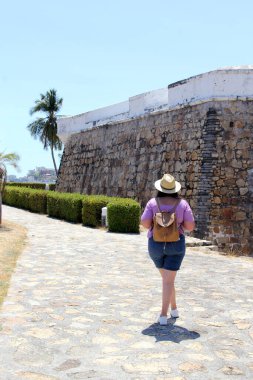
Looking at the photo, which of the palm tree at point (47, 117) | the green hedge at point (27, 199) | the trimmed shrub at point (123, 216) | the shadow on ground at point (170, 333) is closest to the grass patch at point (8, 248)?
the shadow on ground at point (170, 333)

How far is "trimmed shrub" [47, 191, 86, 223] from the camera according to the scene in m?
17.0

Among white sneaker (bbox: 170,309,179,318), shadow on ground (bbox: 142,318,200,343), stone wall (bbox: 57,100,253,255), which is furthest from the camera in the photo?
stone wall (bbox: 57,100,253,255)

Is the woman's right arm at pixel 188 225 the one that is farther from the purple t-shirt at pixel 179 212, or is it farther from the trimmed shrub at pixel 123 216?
the trimmed shrub at pixel 123 216

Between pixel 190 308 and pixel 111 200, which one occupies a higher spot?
pixel 111 200

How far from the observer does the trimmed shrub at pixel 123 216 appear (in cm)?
1425

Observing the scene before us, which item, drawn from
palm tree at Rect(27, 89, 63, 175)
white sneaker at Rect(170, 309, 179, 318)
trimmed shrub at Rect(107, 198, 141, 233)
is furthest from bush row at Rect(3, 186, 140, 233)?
palm tree at Rect(27, 89, 63, 175)

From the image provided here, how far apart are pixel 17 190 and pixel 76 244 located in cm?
1342

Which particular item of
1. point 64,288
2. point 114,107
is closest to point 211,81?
point 114,107

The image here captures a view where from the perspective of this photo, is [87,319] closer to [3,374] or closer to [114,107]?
[3,374]

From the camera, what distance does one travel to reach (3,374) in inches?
145

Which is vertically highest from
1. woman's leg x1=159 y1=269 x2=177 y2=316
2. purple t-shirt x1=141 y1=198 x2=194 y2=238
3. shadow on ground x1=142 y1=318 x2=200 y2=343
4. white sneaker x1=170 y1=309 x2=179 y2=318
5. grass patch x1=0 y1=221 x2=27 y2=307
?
purple t-shirt x1=141 y1=198 x2=194 y2=238

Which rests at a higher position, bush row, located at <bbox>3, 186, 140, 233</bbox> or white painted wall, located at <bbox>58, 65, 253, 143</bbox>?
white painted wall, located at <bbox>58, 65, 253, 143</bbox>

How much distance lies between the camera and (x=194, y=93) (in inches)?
563

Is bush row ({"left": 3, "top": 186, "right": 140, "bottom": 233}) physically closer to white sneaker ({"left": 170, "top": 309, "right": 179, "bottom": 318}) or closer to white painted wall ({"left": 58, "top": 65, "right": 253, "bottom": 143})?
white painted wall ({"left": 58, "top": 65, "right": 253, "bottom": 143})
